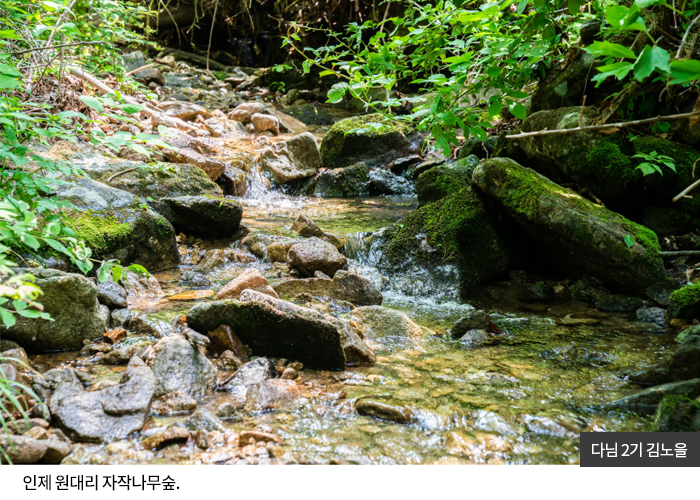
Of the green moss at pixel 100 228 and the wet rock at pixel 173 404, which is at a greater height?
the green moss at pixel 100 228

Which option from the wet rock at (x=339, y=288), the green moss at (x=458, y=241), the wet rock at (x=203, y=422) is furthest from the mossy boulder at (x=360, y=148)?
the wet rock at (x=203, y=422)

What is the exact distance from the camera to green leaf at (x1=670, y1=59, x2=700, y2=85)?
49.9 inches

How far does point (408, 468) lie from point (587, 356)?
183 centimetres

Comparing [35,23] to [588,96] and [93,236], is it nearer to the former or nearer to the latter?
[93,236]

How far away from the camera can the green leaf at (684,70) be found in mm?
1269

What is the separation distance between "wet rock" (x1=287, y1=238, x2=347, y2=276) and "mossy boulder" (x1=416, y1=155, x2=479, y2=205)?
224cm

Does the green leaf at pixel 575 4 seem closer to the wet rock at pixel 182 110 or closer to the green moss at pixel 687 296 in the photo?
the green moss at pixel 687 296

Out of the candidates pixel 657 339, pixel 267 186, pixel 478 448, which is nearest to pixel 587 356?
pixel 657 339

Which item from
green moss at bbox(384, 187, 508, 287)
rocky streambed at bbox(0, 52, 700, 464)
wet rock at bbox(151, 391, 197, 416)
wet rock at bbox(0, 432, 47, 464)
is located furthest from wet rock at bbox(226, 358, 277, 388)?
green moss at bbox(384, 187, 508, 287)

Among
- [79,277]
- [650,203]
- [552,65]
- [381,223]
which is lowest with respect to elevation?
[381,223]

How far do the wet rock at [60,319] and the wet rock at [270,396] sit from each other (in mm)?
1228

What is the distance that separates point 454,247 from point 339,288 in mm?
1301

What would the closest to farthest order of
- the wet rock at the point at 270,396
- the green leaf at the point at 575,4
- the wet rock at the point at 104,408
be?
the green leaf at the point at 575,4
the wet rock at the point at 104,408
the wet rock at the point at 270,396

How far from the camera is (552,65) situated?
5.28 m
